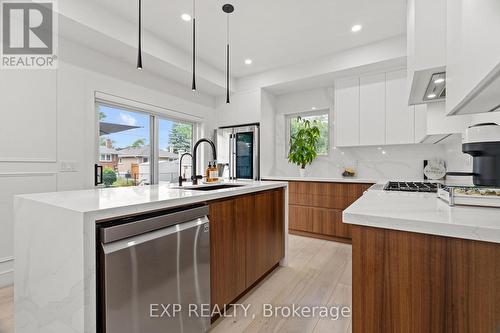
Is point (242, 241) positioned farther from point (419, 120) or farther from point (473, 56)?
point (419, 120)

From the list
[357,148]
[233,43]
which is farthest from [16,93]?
[357,148]

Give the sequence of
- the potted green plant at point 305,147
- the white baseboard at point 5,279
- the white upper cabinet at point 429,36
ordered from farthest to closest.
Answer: the potted green plant at point 305,147
the white baseboard at point 5,279
the white upper cabinet at point 429,36

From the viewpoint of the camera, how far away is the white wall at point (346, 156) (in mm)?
3457

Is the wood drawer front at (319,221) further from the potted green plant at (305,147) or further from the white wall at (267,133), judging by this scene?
the white wall at (267,133)

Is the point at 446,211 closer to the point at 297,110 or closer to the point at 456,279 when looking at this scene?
the point at 456,279

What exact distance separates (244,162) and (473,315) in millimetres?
3836

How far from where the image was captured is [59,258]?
102 cm

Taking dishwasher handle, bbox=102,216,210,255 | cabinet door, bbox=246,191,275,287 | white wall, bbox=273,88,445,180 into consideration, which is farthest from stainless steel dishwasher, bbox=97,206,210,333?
white wall, bbox=273,88,445,180

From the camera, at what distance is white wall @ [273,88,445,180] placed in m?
3.46

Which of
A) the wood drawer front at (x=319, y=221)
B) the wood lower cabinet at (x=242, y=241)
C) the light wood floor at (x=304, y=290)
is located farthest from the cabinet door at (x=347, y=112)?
the wood lower cabinet at (x=242, y=241)

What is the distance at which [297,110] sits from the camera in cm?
444

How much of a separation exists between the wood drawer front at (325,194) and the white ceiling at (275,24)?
6.52 feet

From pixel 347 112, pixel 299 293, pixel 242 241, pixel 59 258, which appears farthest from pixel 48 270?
pixel 347 112

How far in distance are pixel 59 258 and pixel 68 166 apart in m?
2.04
